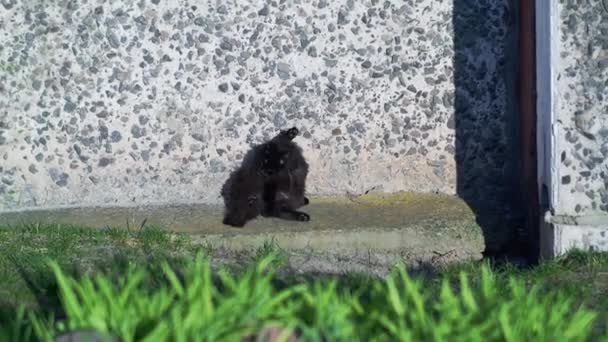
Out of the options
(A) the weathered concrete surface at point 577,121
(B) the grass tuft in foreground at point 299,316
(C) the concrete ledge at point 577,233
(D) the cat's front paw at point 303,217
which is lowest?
(C) the concrete ledge at point 577,233

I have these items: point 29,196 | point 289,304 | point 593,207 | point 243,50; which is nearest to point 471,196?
point 593,207

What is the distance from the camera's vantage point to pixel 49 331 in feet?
12.3

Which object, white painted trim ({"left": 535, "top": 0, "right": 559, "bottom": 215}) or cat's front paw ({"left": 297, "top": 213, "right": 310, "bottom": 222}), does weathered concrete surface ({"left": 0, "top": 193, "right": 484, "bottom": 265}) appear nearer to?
cat's front paw ({"left": 297, "top": 213, "right": 310, "bottom": 222})

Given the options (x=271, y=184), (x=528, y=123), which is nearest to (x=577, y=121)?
(x=528, y=123)

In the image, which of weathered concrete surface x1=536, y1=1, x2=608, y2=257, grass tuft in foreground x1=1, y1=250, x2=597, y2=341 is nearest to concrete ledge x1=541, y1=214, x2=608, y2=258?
weathered concrete surface x1=536, y1=1, x2=608, y2=257

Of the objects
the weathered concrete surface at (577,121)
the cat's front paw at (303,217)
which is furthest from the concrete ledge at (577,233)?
the cat's front paw at (303,217)

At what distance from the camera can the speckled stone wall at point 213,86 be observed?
792cm

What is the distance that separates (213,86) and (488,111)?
81.0 inches

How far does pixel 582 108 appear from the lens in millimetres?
6742

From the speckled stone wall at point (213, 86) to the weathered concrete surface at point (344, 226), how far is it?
28cm

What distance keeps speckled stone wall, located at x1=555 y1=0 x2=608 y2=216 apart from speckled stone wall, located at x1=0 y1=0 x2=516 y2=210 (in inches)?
50.2

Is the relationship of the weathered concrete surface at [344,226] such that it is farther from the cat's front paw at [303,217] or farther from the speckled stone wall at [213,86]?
the speckled stone wall at [213,86]

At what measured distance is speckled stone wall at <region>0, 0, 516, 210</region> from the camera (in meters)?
7.92

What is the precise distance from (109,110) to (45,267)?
7.84 feet
